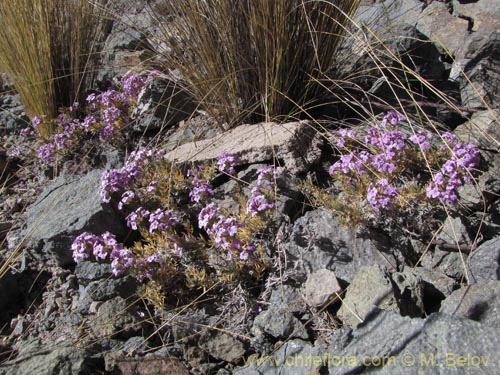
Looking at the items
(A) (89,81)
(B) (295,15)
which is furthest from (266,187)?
(A) (89,81)

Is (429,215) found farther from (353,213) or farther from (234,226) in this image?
(234,226)

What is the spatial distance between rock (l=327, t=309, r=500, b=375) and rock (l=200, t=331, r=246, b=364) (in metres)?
0.51

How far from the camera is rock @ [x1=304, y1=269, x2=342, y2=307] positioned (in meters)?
2.18

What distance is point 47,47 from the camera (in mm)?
3723

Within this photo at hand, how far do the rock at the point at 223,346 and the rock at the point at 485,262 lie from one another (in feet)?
3.07

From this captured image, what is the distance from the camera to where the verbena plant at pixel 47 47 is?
3.70 metres

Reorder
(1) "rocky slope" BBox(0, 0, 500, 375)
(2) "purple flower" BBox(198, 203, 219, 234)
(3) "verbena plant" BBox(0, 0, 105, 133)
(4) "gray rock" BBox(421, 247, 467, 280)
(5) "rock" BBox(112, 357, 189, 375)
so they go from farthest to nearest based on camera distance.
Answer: (3) "verbena plant" BBox(0, 0, 105, 133) → (2) "purple flower" BBox(198, 203, 219, 234) → (4) "gray rock" BBox(421, 247, 467, 280) → (5) "rock" BBox(112, 357, 189, 375) → (1) "rocky slope" BBox(0, 0, 500, 375)

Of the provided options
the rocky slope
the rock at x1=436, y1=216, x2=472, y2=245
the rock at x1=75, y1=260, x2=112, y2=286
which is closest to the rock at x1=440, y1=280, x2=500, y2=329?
the rocky slope

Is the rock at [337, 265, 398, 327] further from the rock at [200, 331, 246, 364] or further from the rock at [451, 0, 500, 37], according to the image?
the rock at [451, 0, 500, 37]

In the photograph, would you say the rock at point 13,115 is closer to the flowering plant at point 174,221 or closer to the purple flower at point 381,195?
the flowering plant at point 174,221

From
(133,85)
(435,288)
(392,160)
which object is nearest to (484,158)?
(392,160)

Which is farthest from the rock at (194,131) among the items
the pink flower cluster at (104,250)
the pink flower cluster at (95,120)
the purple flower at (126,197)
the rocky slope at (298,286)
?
the pink flower cluster at (104,250)

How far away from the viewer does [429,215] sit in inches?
94.8

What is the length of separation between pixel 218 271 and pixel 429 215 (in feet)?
3.10
